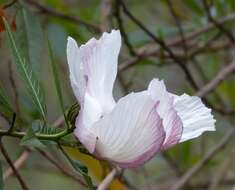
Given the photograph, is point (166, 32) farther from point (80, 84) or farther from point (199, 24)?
point (80, 84)

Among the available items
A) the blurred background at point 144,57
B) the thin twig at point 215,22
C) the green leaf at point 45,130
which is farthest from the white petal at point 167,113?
the thin twig at point 215,22

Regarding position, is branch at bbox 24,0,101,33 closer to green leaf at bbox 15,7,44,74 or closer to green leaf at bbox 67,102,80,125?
green leaf at bbox 15,7,44,74

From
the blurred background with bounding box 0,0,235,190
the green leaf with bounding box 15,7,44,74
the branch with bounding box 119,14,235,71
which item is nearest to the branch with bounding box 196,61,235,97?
the blurred background with bounding box 0,0,235,190

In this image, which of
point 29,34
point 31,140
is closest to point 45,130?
point 31,140

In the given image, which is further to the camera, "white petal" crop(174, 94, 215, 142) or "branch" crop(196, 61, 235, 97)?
"branch" crop(196, 61, 235, 97)

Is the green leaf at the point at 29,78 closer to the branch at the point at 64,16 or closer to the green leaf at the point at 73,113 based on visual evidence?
the green leaf at the point at 73,113
